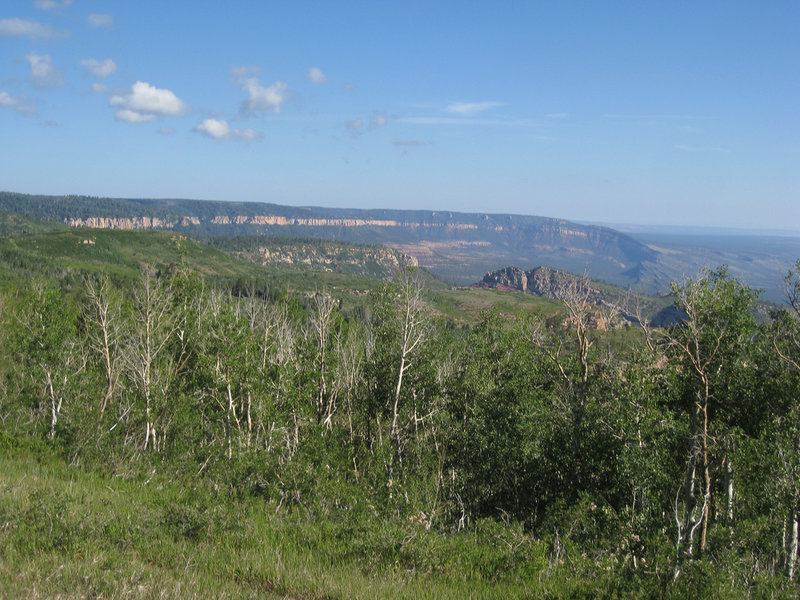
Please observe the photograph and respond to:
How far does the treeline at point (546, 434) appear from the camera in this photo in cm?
1479

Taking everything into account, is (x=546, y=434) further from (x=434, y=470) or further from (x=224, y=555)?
(x=224, y=555)

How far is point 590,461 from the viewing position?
18.6 metres

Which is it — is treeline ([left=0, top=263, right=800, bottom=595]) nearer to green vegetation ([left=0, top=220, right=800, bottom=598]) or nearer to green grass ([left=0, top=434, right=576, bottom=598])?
green vegetation ([left=0, top=220, right=800, bottom=598])

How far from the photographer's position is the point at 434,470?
80.2ft

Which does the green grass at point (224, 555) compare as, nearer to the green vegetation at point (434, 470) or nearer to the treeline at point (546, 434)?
the green vegetation at point (434, 470)

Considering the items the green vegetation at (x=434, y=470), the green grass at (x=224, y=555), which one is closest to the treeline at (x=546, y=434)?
the green vegetation at (x=434, y=470)

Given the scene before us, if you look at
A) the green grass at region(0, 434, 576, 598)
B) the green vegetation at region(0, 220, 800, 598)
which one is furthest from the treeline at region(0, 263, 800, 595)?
the green grass at region(0, 434, 576, 598)

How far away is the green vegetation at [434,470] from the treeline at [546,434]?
0.35 ft

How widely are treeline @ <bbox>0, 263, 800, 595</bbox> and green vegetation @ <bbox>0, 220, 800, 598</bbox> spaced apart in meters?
0.11

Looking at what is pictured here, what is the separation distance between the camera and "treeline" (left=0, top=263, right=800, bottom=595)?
14.8m

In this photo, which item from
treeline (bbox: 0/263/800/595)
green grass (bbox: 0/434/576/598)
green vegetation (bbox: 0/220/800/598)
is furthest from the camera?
treeline (bbox: 0/263/800/595)

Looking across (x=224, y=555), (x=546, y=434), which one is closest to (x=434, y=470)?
(x=546, y=434)

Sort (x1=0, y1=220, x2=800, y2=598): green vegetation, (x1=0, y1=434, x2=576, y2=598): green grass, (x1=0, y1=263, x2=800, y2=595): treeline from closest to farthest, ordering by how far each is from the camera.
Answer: (x1=0, y1=434, x2=576, y2=598): green grass
(x1=0, y1=220, x2=800, y2=598): green vegetation
(x1=0, y1=263, x2=800, y2=595): treeline

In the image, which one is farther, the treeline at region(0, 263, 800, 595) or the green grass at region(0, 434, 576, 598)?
the treeline at region(0, 263, 800, 595)
